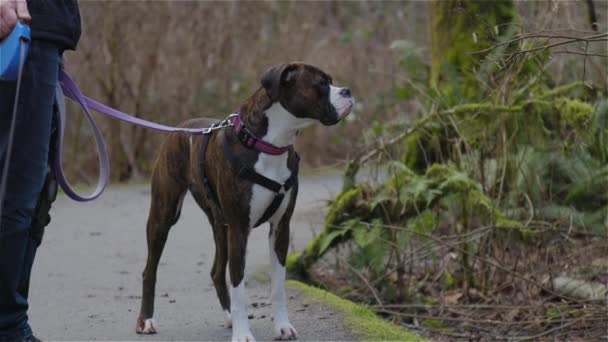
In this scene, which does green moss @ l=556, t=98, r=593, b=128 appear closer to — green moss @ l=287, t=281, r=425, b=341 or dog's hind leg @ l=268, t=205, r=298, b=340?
green moss @ l=287, t=281, r=425, b=341

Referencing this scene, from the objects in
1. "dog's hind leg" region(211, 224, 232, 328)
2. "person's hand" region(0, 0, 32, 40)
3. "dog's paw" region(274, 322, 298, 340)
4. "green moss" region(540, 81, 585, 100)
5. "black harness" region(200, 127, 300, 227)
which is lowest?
"dog's paw" region(274, 322, 298, 340)

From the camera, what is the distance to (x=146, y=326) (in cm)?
643

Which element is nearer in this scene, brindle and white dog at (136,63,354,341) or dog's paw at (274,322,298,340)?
brindle and white dog at (136,63,354,341)

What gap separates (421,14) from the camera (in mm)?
22953

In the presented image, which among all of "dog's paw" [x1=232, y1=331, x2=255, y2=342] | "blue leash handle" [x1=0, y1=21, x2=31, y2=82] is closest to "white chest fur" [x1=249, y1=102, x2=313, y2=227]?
"dog's paw" [x1=232, y1=331, x2=255, y2=342]

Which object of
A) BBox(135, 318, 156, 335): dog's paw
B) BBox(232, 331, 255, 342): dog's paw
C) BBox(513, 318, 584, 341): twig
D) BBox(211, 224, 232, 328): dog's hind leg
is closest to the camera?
BBox(232, 331, 255, 342): dog's paw

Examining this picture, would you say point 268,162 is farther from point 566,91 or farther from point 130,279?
point 566,91

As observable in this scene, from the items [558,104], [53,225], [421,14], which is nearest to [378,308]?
[558,104]

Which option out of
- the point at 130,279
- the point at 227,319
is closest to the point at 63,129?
the point at 227,319

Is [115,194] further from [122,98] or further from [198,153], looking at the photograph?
[198,153]

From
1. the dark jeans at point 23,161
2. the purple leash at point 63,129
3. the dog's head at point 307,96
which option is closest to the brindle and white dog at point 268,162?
the dog's head at point 307,96

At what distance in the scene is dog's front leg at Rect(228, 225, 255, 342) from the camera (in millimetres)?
5789

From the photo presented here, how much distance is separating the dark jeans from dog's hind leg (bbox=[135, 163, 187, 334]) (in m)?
1.52

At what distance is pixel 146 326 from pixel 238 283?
0.97m
